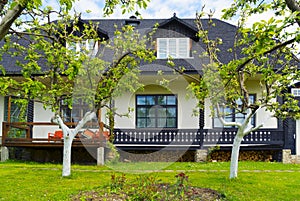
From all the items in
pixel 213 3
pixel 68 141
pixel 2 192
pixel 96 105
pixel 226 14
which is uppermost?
pixel 213 3

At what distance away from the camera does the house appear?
15.0 meters

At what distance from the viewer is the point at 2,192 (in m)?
7.93

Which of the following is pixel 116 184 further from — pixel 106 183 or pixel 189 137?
pixel 189 137

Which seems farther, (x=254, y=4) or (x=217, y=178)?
(x=217, y=178)

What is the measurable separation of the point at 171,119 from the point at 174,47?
3474mm

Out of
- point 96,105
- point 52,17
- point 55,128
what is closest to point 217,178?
point 96,105

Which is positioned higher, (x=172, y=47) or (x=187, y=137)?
(x=172, y=47)

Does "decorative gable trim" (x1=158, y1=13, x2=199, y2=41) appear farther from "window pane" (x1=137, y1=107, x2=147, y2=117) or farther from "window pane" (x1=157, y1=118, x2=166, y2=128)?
"window pane" (x1=157, y1=118, x2=166, y2=128)

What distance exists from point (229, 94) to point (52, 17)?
5.18 metres

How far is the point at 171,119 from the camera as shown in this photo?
54.6 ft

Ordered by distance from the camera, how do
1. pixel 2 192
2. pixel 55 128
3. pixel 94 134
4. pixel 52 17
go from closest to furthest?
1. pixel 2 192
2. pixel 52 17
3. pixel 94 134
4. pixel 55 128

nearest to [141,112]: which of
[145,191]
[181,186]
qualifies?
[181,186]

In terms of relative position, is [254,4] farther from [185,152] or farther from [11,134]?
[11,134]

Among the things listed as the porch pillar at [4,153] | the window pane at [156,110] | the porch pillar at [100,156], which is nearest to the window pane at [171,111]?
the window pane at [156,110]
